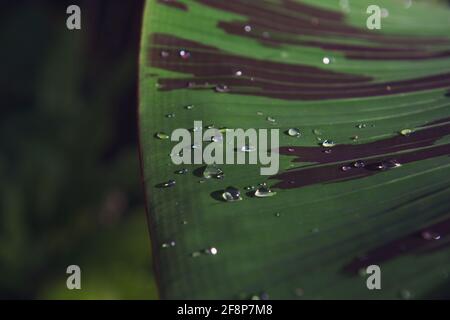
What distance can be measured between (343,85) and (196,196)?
26cm

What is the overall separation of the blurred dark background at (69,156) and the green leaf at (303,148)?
0.68 metres

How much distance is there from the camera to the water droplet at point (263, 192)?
1.52 ft

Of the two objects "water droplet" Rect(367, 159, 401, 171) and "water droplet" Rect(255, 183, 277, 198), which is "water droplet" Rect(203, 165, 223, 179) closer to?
"water droplet" Rect(255, 183, 277, 198)

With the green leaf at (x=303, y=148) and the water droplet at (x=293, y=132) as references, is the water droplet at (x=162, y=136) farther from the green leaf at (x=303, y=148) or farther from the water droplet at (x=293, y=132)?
the water droplet at (x=293, y=132)

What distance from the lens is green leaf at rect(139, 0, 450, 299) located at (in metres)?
0.41

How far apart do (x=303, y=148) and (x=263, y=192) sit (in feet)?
0.26

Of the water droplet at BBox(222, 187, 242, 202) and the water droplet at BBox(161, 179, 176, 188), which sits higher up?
the water droplet at BBox(161, 179, 176, 188)

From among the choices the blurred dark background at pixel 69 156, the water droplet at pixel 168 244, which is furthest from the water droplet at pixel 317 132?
the blurred dark background at pixel 69 156

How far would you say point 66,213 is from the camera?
133cm

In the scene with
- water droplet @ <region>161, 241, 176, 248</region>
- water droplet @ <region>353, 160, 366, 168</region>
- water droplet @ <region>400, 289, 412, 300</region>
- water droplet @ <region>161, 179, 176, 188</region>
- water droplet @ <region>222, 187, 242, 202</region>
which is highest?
water droplet @ <region>353, 160, 366, 168</region>

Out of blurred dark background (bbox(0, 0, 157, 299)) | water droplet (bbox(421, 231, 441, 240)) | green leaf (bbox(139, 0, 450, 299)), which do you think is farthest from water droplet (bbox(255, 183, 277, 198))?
blurred dark background (bbox(0, 0, 157, 299))
